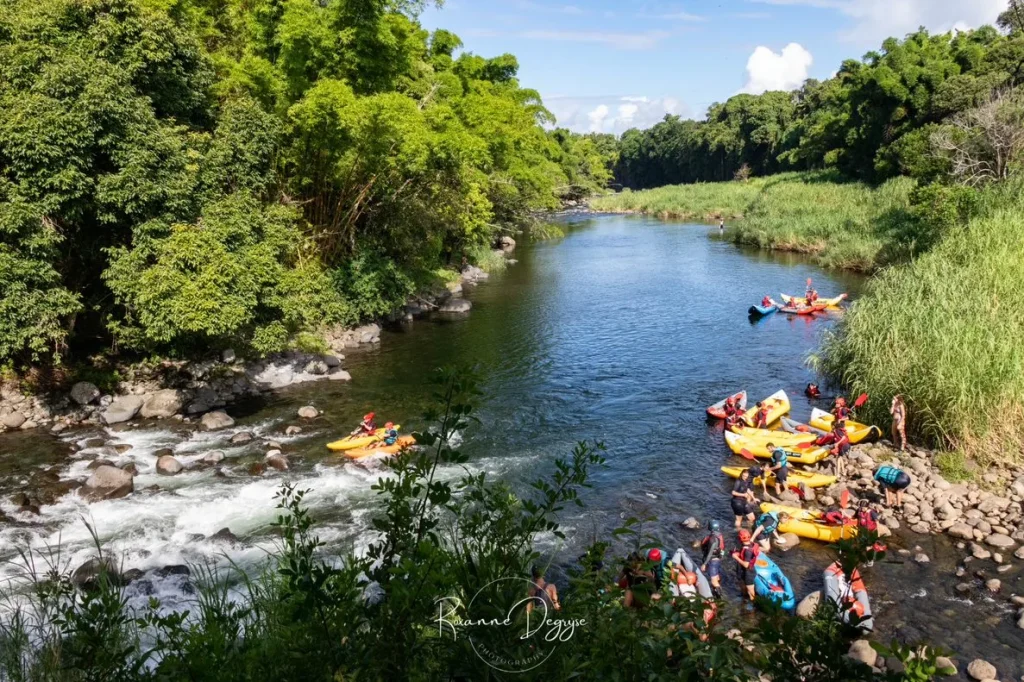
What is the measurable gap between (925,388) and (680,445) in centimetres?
495

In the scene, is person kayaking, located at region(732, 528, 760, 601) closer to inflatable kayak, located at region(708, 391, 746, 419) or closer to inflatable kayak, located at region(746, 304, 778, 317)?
inflatable kayak, located at region(708, 391, 746, 419)

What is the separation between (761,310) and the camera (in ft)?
83.2

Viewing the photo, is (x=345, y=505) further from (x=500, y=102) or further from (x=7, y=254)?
(x=500, y=102)

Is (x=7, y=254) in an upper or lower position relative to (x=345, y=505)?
upper

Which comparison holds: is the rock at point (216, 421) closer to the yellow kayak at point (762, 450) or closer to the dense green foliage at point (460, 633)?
the yellow kayak at point (762, 450)

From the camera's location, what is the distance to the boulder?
1648 cm

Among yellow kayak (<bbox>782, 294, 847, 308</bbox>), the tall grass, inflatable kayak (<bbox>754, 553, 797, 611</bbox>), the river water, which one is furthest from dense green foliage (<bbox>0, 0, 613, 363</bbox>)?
the tall grass

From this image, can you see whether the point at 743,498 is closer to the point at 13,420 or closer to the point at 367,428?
the point at 367,428

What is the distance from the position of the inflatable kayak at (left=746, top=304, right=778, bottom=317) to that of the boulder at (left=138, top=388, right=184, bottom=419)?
19.8 metres

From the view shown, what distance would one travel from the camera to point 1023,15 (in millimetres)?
34312

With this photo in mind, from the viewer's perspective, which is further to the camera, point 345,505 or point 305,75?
point 305,75

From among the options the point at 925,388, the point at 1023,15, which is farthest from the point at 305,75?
the point at 1023,15

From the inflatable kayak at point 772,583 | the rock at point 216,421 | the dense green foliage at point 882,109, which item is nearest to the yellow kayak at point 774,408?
the inflatable kayak at point 772,583

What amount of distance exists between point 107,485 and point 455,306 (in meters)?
16.6
